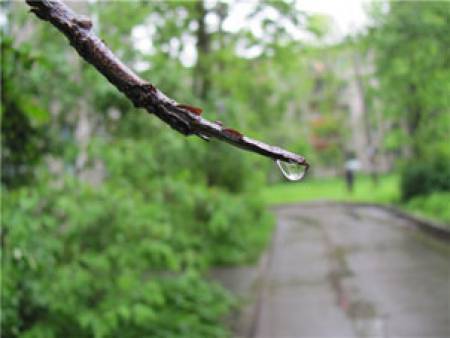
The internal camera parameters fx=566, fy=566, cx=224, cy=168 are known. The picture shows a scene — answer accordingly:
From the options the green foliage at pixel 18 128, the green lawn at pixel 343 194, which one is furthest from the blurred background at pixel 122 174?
the green lawn at pixel 343 194

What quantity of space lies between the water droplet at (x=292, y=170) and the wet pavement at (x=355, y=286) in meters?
5.74

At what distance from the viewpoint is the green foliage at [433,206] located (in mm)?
14547

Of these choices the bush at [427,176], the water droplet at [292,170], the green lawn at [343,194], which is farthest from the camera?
the green lawn at [343,194]

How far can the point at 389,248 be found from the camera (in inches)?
468

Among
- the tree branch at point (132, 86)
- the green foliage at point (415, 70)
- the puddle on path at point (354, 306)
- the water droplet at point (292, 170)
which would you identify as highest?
the green foliage at point (415, 70)

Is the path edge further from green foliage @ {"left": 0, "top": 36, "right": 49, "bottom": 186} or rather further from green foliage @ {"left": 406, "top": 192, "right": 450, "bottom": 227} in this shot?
green foliage @ {"left": 0, "top": 36, "right": 49, "bottom": 186}

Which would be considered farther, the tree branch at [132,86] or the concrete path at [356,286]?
the concrete path at [356,286]

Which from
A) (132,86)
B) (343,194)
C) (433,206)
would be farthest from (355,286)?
(343,194)

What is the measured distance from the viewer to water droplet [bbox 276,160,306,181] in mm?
611

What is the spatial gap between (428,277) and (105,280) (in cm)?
619

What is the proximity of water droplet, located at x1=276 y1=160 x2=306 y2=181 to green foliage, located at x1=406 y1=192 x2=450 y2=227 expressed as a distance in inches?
523

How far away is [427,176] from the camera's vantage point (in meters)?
18.3

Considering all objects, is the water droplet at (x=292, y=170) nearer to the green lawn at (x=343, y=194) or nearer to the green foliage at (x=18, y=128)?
the green foliage at (x=18, y=128)

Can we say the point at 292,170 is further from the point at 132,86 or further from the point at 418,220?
the point at 418,220
